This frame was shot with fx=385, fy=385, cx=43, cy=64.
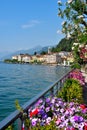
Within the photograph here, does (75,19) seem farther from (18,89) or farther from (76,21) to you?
(18,89)

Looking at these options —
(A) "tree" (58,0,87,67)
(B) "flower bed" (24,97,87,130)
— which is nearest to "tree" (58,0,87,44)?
(A) "tree" (58,0,87,67)

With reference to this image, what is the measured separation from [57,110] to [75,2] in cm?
1160

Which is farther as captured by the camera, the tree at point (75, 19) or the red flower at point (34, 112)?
the tree at point (75, 19)

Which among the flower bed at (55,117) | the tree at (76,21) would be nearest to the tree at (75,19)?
the tree at (76,21)

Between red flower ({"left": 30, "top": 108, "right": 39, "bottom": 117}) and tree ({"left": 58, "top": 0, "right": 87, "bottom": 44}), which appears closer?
red flower ({"left": 30, "top": 108, "right": 39, "bottom": 117})

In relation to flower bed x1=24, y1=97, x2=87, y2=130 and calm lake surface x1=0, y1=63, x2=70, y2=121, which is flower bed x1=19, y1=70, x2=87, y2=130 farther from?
calm lake surface x1=0, y1=63, x2=70, y2=121

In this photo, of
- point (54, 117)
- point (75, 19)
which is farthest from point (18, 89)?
point (54, 117)

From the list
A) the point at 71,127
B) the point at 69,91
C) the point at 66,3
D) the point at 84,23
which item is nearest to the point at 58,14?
the point at 66,3

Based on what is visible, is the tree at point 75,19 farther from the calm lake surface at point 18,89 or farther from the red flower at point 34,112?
the red flower at point 34,112

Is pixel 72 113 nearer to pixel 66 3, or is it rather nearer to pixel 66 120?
pixel 66 120

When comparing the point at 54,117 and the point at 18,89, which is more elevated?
the point at 54,117

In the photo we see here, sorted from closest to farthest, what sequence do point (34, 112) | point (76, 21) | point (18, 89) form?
1. point (34, 112)
2. point (76, 21)
3. point (18, 89)

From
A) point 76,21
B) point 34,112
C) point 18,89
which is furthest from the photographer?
point 18,89

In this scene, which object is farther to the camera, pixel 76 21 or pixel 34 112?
pixel 76 21
